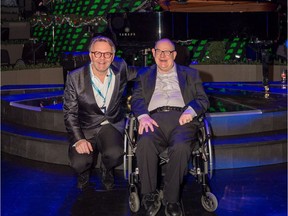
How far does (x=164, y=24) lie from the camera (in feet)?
24.1

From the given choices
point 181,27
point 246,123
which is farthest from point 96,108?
point 181,27

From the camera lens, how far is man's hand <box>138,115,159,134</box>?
A: 337 centimetres

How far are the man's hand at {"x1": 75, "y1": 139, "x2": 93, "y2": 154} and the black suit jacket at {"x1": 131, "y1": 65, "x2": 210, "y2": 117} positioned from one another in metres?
0.40

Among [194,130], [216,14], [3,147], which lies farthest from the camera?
[216,14]

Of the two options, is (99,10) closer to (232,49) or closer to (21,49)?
(21,49)

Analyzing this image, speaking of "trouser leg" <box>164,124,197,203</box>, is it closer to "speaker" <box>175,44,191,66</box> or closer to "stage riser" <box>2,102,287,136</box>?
"stage riser" <box>2,102,287,136</box>

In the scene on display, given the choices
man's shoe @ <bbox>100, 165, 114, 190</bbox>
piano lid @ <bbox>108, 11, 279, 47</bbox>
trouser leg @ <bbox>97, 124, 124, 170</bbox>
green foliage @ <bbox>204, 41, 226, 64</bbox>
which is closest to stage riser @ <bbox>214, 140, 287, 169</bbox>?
man's shoe @ <bbox>100, 165, 114, 190</bbox>

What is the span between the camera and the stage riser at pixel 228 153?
4.53m

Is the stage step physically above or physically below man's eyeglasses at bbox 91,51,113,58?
below

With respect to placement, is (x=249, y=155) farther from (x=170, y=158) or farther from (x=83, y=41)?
(x=83, y=41)

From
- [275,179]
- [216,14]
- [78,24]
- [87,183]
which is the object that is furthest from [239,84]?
[78,24]

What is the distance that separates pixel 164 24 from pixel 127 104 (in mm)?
2244

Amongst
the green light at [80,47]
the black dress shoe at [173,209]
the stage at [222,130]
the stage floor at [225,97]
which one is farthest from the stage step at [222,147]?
the green light at [80,47]

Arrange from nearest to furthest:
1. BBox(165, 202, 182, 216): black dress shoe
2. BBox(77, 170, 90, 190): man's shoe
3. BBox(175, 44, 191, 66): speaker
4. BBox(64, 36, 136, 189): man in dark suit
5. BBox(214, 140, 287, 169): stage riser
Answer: BBox(165, 202, 182, 216): black dress shoe
BBox(64, 36, 136, 189): man in dark suit
BBox(77, 170, 90, 190): man's shoe
BBox(214, 140, 287, 169): stage riser
BBox(175, 44, 191, 66): speaker
